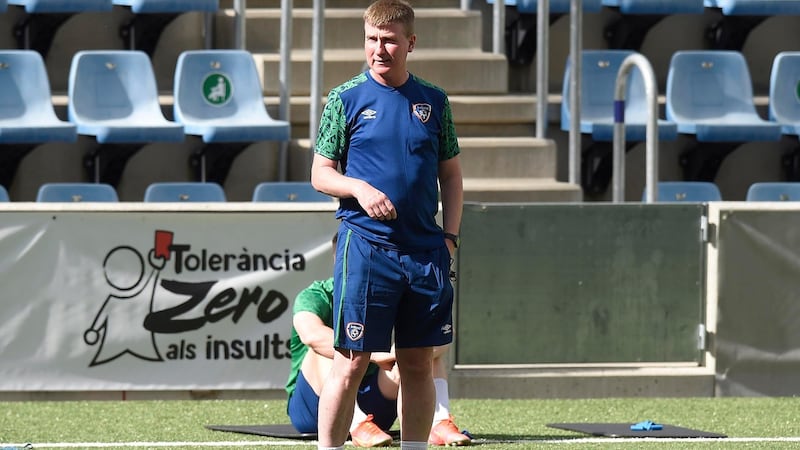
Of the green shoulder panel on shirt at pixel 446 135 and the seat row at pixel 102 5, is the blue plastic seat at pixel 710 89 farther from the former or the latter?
the green shoulder panel on shirt at pixel 446 135

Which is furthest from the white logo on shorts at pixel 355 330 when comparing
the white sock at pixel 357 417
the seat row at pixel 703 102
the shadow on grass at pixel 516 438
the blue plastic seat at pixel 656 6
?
the blue plastic seat at pixel 656 6

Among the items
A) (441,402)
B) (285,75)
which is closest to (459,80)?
(285,75)

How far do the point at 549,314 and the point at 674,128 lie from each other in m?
3.28

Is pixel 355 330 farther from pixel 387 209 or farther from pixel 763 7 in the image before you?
pixel 763 7

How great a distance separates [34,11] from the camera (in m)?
10.4

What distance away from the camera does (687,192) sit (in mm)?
10047

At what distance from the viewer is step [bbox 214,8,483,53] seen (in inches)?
435

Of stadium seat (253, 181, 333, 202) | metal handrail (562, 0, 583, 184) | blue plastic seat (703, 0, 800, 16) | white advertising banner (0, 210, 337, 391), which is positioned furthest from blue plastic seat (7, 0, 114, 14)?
blue plastic seat (703, 0, 800, 16)

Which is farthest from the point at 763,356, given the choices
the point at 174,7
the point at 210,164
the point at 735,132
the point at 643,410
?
the point at 174,7

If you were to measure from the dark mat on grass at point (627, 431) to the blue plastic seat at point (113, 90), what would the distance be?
4.28 meters

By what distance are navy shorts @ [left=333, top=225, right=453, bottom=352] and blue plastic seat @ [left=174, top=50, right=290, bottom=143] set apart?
18.3 ft

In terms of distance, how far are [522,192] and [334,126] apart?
5429 millimetres

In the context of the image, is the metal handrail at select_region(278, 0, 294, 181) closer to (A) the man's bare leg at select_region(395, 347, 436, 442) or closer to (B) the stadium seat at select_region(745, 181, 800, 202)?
(B) the stadium seat at select_region(745, 181, 800, 202)

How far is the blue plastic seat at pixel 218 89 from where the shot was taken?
33.1 feet
